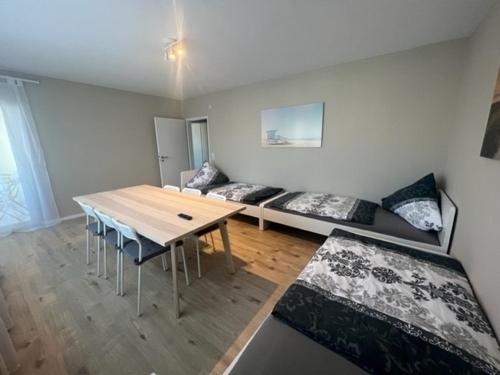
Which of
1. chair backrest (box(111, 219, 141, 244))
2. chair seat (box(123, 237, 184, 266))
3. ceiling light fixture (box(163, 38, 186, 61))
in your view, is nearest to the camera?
chair backrest (box(111, 219, 141, 244))

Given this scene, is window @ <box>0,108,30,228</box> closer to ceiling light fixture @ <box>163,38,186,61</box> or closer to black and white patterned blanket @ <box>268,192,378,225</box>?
ceiling light fixture @ <box>163,38,186,61</box>

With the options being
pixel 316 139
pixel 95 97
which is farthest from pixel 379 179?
pixel 95 97

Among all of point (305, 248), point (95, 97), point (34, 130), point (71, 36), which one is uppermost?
point (71, 36)

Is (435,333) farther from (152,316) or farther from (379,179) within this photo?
(379,179)

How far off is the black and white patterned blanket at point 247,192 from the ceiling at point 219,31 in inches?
73.7

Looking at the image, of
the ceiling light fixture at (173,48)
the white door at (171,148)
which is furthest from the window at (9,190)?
the ceiling light fixture at (173,48)

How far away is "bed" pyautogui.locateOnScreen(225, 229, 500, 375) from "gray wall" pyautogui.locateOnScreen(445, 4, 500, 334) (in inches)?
5.3

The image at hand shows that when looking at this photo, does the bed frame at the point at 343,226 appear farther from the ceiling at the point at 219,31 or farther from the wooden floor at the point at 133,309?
the ceiling at the point at 219,31

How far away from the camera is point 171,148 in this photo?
15.2 feet

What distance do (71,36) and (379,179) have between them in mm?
3835

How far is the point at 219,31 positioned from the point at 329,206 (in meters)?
2.29

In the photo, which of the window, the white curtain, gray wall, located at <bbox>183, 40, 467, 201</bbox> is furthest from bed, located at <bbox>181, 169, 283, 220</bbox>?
the window

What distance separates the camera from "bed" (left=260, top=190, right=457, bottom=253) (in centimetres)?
173

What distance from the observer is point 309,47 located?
219cm
